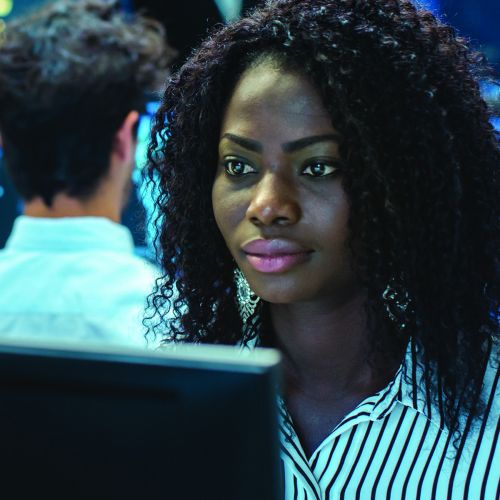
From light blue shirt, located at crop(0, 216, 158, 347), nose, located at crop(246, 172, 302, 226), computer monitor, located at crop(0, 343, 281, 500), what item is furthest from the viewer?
light blue shirt, located at crop(0, 216, 158, 347)

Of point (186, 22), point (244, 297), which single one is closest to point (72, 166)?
point (186, 22)

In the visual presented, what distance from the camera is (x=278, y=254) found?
1.12 metres

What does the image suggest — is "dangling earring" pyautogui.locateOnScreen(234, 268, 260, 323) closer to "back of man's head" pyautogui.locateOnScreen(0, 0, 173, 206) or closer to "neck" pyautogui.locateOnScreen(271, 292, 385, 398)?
"neck" pyautogui.locateOnScreen(271, 292, 385, 398)

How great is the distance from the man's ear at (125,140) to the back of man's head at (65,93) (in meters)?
0.02

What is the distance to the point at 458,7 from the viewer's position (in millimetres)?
2279

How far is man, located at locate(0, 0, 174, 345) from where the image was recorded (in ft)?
6.81

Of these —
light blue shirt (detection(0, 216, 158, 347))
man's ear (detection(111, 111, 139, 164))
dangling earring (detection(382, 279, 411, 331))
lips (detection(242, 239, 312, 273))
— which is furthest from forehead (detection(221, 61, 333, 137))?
man's ear (detection(111, 111, 139, 164))

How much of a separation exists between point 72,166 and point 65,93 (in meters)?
0.20

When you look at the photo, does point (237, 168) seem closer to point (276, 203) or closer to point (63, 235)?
point (276, 203)

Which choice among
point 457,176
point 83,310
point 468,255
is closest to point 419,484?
point 468,255

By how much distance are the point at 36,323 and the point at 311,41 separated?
4.06ft

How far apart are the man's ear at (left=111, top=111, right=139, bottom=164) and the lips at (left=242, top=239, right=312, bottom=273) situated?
1.24m

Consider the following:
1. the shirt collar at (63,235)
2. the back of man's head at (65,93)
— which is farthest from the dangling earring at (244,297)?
the back of man's head at (65,93)

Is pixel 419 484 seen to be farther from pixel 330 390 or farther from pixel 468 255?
pixel 468 255
